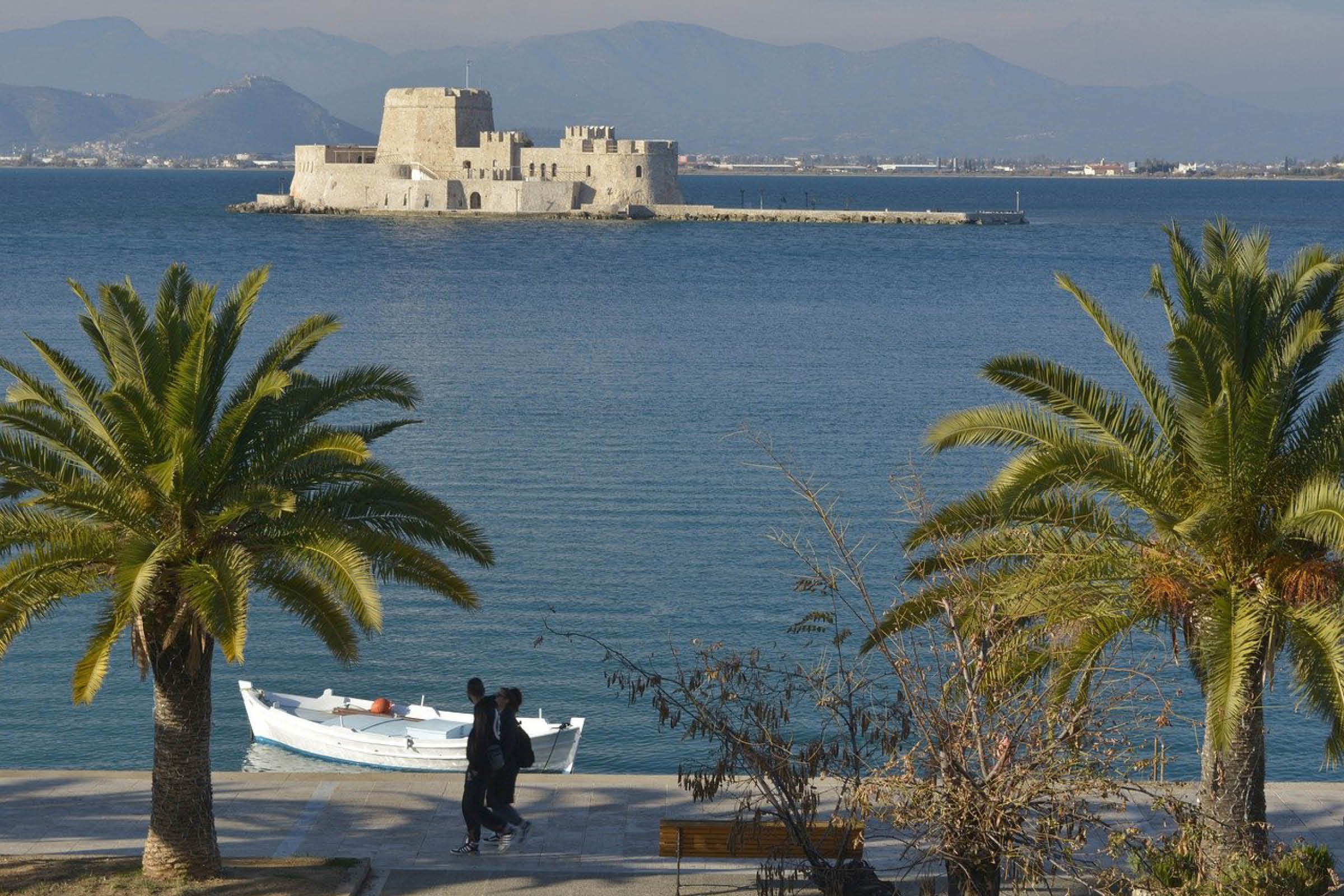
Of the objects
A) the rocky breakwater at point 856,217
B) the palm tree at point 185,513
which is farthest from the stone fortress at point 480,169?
the palm tree at point 185,513

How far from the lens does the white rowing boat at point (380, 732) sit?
13273 mm

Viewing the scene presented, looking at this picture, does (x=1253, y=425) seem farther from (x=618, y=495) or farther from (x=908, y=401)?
(x=908, y=401)

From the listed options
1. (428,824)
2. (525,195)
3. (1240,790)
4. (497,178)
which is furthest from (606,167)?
(1240,790)

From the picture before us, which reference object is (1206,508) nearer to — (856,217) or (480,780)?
(480,780)

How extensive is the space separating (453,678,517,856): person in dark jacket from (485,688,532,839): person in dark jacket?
3 cm

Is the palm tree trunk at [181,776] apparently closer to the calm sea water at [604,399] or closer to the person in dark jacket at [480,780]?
the person in dark jacket at [480,780]

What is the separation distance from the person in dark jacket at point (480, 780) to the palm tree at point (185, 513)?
30.8 inches

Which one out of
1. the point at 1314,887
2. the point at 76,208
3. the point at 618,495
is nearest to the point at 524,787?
the point at 1314,887

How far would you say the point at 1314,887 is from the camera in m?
8.37

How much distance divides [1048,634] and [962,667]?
1143 millimetres

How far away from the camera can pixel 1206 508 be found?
27.6ft

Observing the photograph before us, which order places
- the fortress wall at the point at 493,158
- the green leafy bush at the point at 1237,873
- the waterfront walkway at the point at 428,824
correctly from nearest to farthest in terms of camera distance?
the green leafy bush at the point at 1237,873
the waterfront walkway at the point at 428,824
the fortress wall at the point at 493,158

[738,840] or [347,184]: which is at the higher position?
[347,184]

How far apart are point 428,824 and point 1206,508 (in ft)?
16.0
